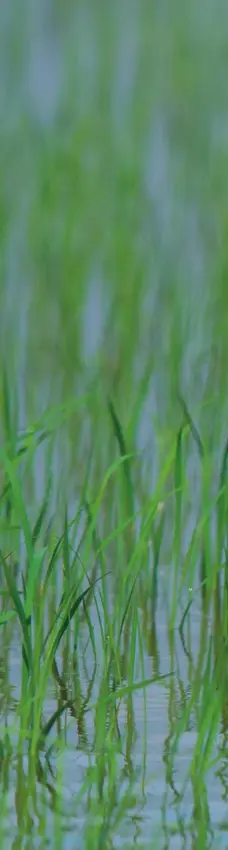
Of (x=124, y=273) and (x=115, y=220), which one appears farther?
(x=115, y=220)

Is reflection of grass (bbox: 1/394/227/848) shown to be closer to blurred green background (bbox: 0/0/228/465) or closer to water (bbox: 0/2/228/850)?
water (bbox: 0/2/228/850)

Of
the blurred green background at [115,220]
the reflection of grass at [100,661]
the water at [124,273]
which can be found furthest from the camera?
the blurred green background at [115,220]

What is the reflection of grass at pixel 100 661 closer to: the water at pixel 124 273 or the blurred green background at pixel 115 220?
the water at pixel 124 273

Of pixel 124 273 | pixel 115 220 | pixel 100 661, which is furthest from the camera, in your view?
pixel 115 220

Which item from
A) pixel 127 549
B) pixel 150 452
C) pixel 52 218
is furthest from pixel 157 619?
pixel 52 218

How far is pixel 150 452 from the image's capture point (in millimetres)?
4117

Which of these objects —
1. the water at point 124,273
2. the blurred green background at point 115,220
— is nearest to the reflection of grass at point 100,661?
the water at point 124,273

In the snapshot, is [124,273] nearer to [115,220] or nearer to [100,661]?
[115,220]

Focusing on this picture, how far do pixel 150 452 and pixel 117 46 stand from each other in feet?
10.3

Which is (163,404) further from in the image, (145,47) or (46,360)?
(145,47)

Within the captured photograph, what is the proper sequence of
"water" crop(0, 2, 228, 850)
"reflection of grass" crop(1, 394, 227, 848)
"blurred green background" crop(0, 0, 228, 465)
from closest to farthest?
"reflection of grass" crop(1, 394, 227, 848) < "water" crop(0, 2, 228, 850) < "blurred green background" crop(0, 0, 228, 465)

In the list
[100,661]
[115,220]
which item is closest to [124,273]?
[115,220]

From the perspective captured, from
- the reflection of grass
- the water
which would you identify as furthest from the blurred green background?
the reflection of grass

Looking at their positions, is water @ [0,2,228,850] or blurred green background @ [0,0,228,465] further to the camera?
blurred green background @ [0,0,228,465]
